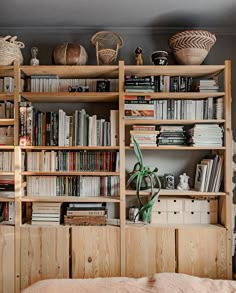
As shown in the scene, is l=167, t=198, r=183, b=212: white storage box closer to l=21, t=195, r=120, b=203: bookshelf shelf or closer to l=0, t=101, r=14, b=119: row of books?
l=21, t=195, r=120, b=203: bookshelf shelf

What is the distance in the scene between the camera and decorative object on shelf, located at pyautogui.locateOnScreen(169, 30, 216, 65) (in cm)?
258

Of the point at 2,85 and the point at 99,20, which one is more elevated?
the point at 99,20

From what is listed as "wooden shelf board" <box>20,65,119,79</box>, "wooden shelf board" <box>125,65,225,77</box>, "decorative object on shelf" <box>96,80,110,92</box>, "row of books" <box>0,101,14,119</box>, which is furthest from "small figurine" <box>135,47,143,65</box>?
"row of books" <box>0,101,14,119</box>

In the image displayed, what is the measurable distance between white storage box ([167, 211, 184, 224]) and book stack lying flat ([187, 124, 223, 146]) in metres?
0.61

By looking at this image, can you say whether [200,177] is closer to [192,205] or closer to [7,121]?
[192,205]

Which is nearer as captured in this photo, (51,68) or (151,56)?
(51,68)

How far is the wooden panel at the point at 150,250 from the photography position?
101 inches

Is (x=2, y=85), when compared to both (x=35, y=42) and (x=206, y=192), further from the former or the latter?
(x=206, y=192)

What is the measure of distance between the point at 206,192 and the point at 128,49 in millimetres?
1483

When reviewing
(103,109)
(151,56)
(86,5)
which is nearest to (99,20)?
(86,5)

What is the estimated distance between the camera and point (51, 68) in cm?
263

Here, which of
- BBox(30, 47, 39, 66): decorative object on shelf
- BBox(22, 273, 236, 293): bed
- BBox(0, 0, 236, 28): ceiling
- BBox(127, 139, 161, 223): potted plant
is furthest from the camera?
BBox(30, 47, 39, 66): decorative object on shelf

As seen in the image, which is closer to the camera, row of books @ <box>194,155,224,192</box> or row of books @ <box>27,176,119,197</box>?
row of books @ <box>194,155,224,192</box>

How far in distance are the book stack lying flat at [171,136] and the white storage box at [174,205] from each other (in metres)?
0.49
